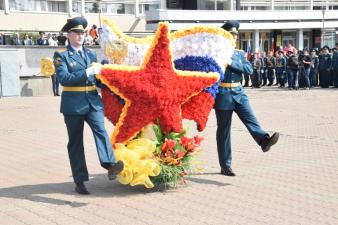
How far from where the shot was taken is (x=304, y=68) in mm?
21438

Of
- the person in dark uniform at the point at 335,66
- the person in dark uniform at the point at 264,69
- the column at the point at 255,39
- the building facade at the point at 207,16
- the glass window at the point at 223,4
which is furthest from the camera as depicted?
the glass window at the point at 223,4

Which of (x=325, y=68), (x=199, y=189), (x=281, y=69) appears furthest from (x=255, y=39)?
(x=199, y=189)

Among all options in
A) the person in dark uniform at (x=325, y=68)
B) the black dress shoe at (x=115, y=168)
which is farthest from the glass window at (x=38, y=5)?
the black dress shoe at (x=115, y=168)

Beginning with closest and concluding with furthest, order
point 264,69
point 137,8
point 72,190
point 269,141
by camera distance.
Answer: point 72,190 → point 269,141 → point 264,69 → point 137,8

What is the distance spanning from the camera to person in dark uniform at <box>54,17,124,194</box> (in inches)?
216

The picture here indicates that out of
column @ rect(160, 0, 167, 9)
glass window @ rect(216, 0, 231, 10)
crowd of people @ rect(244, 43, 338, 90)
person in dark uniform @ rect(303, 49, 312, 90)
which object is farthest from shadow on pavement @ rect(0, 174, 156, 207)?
glass window @ rect(216, 0, 231, 10)

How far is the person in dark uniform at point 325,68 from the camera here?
2155 cm

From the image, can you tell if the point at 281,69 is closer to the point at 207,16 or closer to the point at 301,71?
the point at 301,71

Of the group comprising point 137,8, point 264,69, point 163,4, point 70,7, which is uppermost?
point 163,4

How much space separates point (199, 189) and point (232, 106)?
47.2 inches

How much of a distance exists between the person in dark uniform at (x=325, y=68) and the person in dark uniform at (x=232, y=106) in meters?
15.8

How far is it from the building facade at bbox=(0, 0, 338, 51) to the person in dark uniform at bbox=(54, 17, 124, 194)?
32044 mm

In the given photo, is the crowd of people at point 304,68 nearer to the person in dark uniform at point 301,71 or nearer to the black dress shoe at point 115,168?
the person in dark uniform at point 301,71

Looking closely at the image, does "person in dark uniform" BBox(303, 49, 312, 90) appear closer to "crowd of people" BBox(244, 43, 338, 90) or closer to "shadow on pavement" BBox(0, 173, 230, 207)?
"crowd of people" BBox(244, 43, 338, 90)
